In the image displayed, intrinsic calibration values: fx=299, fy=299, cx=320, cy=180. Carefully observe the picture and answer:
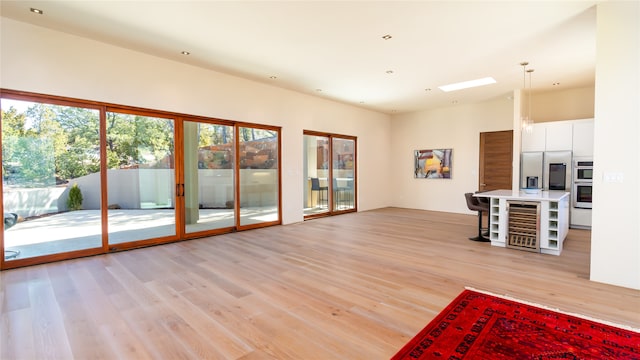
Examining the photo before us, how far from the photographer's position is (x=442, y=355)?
2051 mm

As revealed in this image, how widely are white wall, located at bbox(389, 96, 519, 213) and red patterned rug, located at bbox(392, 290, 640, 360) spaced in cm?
655

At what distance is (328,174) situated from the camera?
27.4ft

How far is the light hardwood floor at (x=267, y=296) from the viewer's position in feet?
7.27

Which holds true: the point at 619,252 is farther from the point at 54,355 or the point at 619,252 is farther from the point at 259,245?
the point at 54,355

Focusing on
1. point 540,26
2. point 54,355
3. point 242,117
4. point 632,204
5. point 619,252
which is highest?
point 540,26

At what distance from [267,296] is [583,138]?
732 centimetres

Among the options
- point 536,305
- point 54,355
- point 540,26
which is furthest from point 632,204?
point 54,355

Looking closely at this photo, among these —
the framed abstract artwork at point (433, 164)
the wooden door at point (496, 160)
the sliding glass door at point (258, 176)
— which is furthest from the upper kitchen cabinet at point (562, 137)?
the sliding glass door at point (258, 176)

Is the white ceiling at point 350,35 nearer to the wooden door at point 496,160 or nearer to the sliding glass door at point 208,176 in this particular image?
the sliding glass door at point 208,176

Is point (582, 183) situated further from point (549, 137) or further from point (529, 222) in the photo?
point (529, 222)

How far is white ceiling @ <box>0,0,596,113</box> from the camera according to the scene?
3.52 m

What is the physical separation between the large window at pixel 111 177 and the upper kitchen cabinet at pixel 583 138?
6995 millimetres

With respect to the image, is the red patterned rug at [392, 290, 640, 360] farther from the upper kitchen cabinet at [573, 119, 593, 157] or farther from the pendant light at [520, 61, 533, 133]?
the upper kitchen cabinet at [573, 119, 593, 157]

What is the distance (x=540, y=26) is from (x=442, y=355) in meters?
4.29
